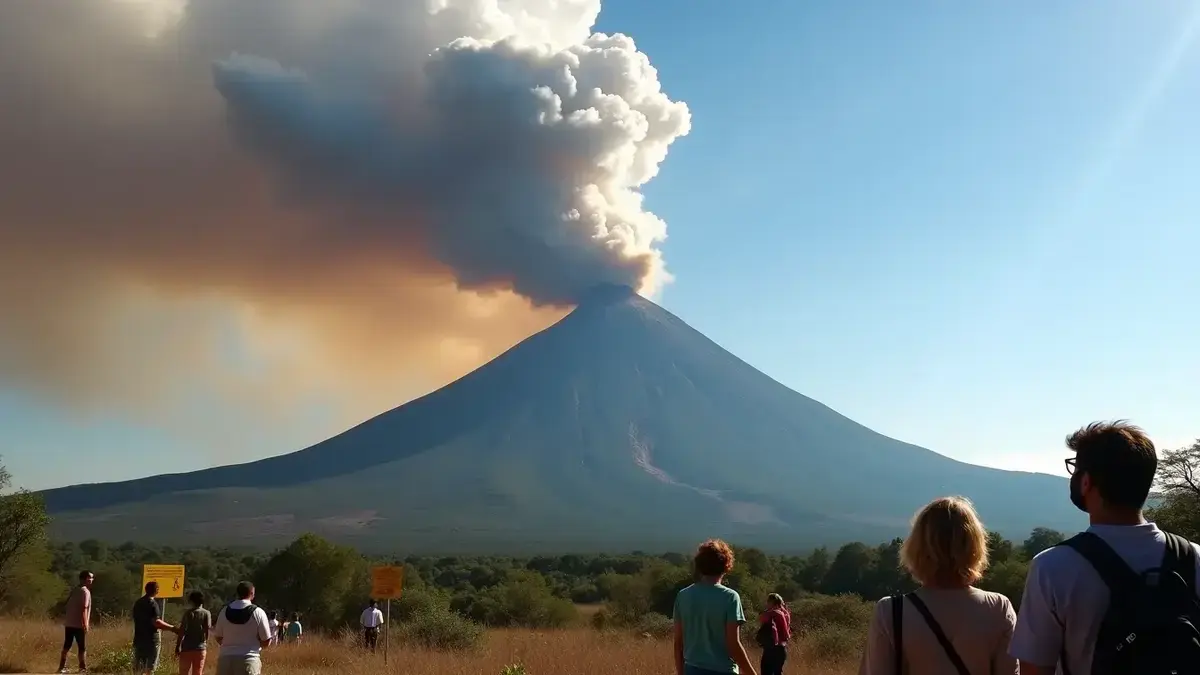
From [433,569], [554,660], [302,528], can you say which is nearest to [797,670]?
[554,660]

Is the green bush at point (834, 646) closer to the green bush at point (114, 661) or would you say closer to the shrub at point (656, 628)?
the shrub at point (656, 628)

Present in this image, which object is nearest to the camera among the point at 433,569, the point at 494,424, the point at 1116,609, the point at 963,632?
the point at 1116,609

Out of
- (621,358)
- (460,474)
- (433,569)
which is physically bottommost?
(433,569)

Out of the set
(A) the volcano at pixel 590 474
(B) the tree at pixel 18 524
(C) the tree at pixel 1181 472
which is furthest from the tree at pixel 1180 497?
(A) the volcano at pixel 590 474

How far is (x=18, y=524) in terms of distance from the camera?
82.9 ft

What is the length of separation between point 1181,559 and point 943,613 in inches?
29.8

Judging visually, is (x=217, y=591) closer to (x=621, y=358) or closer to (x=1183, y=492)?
(x=1183, y=492)

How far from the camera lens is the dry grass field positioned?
37.6 ft

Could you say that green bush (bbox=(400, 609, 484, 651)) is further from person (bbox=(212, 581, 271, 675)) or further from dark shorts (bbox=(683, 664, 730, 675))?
dark shorts (bbox=(683, 664, 730, 675))

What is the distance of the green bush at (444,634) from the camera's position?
52.2 ft

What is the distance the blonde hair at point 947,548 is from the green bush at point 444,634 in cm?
1310

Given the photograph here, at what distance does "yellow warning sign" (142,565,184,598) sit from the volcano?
72.3 metres

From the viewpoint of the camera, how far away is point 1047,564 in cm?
258

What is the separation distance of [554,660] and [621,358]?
10962 cm
